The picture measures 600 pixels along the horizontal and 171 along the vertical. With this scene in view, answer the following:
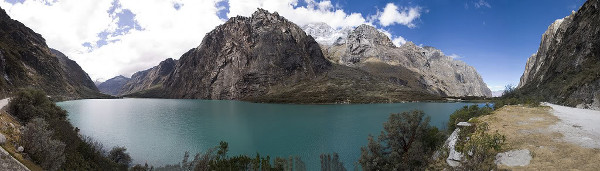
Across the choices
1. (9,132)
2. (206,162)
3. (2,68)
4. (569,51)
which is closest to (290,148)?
(206,162)

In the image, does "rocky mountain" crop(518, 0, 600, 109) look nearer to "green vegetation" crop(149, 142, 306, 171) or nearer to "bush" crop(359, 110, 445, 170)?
"bush" crop(359, 110, 445, 170)

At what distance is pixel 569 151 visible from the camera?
1417 centimetres

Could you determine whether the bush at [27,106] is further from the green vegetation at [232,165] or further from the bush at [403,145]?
the bush at [403,145]

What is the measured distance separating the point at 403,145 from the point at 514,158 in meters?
17.6

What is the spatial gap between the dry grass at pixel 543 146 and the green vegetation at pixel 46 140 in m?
30.2

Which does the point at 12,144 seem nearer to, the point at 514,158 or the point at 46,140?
the point at 46,140

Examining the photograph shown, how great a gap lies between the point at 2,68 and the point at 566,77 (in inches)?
8567

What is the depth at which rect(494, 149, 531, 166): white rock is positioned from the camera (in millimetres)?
13844

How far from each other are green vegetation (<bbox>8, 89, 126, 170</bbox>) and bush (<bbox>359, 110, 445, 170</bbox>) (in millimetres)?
→ 27691

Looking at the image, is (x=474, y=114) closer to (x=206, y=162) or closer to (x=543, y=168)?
(x=543, y=168)

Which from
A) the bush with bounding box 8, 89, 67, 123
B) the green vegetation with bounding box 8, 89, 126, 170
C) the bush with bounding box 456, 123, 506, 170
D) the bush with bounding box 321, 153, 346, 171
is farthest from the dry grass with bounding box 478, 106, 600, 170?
the bush with bounding box 8, 89, 67, 123

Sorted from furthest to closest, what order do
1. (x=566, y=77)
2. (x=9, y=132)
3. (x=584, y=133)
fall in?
1. (x=566, y=77)
2. (x=9, y=132)
3. (x=584, y=133)

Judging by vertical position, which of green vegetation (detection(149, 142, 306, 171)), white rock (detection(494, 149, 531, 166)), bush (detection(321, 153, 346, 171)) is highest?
white rock (detection(494, 149, 531, 166))

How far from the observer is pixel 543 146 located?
15477mm
